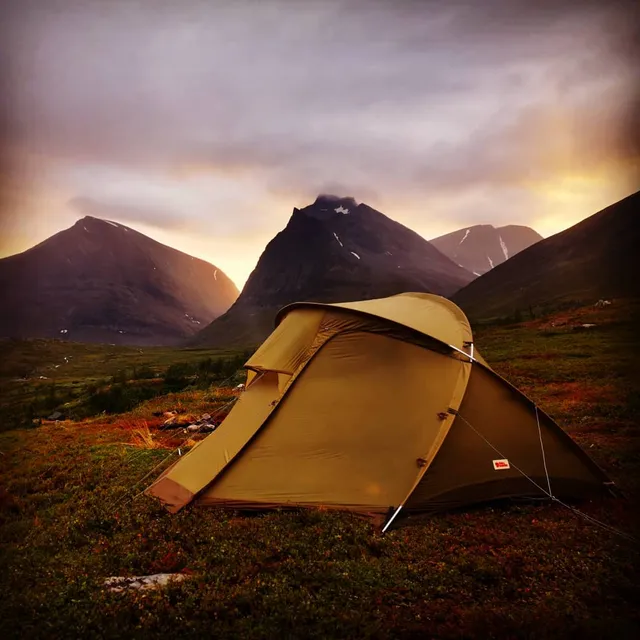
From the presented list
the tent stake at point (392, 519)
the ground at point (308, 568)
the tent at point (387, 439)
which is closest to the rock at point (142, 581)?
the ground at point (308, 568)

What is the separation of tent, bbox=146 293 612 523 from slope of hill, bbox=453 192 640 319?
68293 mm

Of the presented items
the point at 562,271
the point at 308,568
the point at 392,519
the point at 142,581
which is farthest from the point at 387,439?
the point at 562,271

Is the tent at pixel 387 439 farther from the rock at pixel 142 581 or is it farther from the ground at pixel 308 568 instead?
the rock at pixel 142 581

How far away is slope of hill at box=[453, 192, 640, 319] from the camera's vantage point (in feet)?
269

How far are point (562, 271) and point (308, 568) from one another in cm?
11739

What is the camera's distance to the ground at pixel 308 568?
4699mm

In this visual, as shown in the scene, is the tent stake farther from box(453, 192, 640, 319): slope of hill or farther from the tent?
box(453, 192, 640, 319): slope of hill

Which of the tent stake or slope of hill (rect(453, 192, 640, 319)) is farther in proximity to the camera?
slope of hill (rect(453, 192, 640, 319))

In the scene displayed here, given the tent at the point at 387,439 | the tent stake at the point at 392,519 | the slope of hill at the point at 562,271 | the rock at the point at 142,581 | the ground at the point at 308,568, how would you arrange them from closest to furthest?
the ground at the point at 308,568 → the rock at the point at 142,581 → the tent stake at the point at 392,519 → the tent at the point at 387,439 → the slope of hill at the point at 562,271

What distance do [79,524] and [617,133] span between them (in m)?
11.8

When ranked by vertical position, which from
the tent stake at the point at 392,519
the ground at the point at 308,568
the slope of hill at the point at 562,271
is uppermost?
the slope of hill at the point at 562,271

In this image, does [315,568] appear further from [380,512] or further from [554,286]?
[554,286]

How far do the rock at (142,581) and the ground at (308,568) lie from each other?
0.52ft

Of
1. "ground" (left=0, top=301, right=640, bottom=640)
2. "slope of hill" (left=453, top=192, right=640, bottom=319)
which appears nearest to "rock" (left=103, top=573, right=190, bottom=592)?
"ground" (left=0, top=301, right=640, bottom=640)
